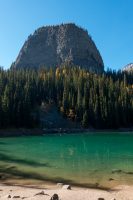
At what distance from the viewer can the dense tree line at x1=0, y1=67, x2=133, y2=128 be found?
126469 millimetres

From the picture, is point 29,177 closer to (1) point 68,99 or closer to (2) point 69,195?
(2) point 69,195

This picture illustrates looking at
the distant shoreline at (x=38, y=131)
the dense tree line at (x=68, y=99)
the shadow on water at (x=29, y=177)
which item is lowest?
the shadow on water at (x=29, y=177)

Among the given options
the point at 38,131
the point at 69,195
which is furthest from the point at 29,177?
the point at 38,131

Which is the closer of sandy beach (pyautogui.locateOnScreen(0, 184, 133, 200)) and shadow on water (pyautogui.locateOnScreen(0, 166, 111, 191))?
sandy beach (pyautogui.locateOnScreen(0, 184, 133, 200))

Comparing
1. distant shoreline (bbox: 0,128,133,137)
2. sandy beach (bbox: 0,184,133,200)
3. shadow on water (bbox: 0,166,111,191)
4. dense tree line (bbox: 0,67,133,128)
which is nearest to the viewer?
sandy beach (bbox: 0,184,133,200)

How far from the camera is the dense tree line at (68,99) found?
126 metres

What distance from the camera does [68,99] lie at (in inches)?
5955

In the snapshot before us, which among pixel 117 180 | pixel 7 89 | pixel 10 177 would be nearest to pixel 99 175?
pixel 117 180

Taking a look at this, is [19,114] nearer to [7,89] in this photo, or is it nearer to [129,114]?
[7,89]

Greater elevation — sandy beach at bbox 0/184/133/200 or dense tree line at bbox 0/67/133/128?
dense tree line at bbox 0/67/133/128

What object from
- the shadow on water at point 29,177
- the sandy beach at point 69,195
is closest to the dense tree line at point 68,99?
the shadow on water at point 29,177

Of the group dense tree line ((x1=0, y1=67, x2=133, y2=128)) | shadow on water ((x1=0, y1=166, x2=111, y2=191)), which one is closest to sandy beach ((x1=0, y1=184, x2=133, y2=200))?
shadow on water ((x1=0, y1=166, x2=111, y2=191))

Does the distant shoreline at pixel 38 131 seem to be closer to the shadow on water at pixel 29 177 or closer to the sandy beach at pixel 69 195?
the shadow on water at pixel 29 177

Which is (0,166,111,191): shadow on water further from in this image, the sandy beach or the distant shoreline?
the distant shoreline
